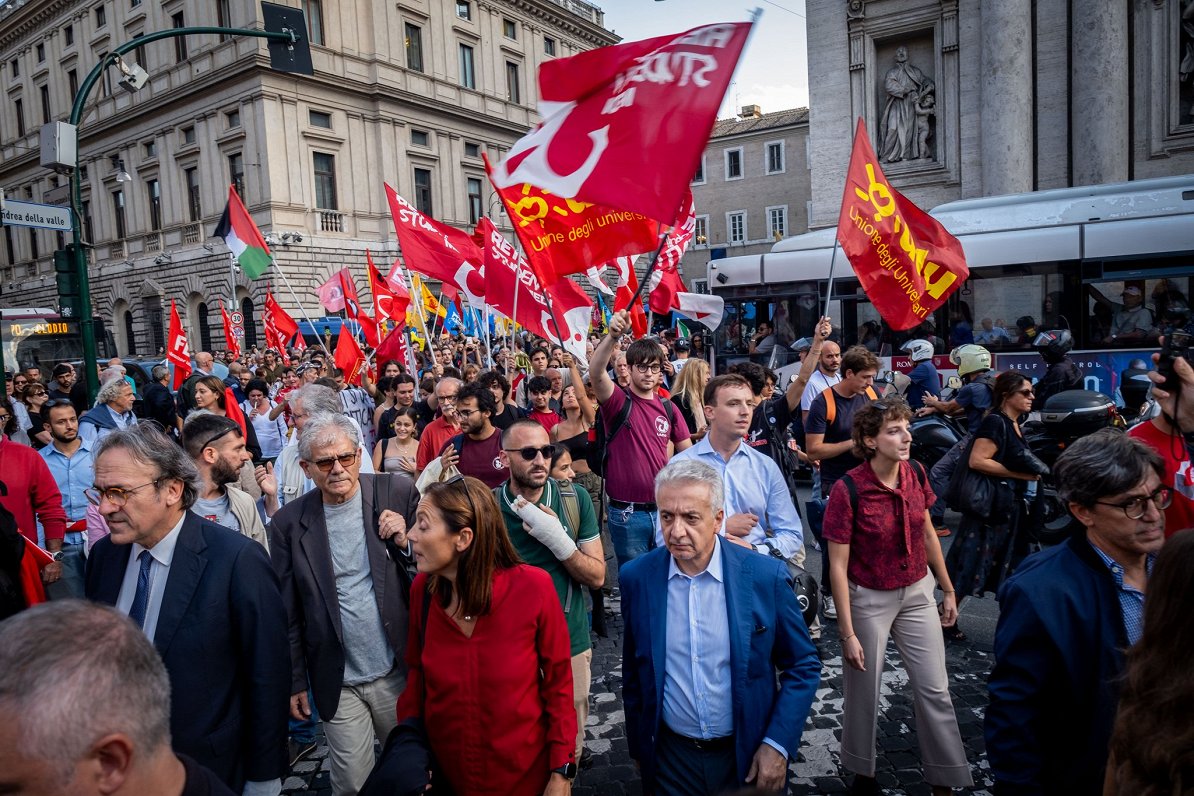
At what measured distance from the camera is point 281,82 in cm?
2806

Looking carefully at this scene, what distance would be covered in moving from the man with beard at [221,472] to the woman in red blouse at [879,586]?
8.48 ft

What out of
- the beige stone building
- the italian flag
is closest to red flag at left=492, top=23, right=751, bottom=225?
the italian flag

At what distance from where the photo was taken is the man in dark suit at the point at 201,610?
2264mm

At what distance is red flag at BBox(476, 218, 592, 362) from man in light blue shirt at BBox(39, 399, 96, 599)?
3.23 m

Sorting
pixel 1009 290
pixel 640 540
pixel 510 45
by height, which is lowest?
pixel 640 540

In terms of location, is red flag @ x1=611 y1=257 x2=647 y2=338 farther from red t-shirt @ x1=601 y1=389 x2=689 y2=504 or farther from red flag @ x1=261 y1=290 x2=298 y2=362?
red flag @ x1=261 y1=290 x2=298 y2=362

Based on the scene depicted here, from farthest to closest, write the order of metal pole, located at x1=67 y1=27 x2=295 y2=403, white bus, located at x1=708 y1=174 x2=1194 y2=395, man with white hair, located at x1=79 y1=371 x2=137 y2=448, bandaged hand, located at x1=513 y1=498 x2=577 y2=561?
white bus, located at x1=708 y1=174 x2=1194 y2=395
metal pole, located at x1=67 y1=27 x2=295 y2=403
man with white hair, located at x1=79 y1=371 x2=137 y2=448
bandaged hand, located at x1=513 y1=498 x2=577 y2=561

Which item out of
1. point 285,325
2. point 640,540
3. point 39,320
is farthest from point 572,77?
point 39,320

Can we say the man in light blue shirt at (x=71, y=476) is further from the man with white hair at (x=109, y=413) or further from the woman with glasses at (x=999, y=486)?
the woman with glasses at (x=999, y=486)

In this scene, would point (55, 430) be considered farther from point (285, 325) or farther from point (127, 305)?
point (127, 305)

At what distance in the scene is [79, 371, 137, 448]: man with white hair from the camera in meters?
5.73

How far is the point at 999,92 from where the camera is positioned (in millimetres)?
16359

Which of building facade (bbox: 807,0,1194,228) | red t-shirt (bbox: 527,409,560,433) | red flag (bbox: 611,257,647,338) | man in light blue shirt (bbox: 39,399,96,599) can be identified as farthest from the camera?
building facade (bbox: 807,0,1194,228)

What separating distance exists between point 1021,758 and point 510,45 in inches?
1599
